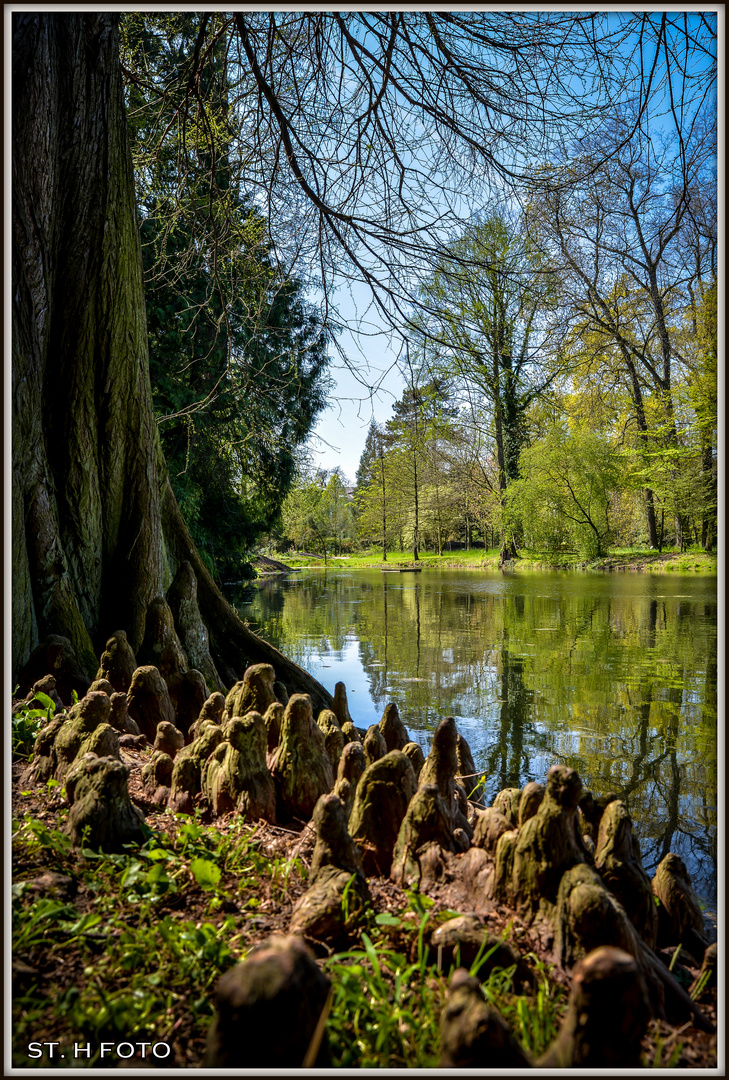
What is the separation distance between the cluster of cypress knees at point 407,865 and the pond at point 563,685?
3.85ft

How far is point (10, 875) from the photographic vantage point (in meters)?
1.30

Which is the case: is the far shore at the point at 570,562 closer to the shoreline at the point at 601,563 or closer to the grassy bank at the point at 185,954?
the shoreline at the point at 601,563

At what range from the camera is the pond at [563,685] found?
10.8 ft

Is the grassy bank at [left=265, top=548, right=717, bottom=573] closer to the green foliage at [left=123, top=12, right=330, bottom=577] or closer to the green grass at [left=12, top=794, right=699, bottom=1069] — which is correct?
the green foliage at [left=123, top=12, right=330, bottom=577]

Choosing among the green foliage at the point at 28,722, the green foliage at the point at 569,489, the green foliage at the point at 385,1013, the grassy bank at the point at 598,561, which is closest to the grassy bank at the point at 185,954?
the green foliage at the point at 385,1013

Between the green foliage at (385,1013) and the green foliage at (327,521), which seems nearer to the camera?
the green foliage at (385,1013)

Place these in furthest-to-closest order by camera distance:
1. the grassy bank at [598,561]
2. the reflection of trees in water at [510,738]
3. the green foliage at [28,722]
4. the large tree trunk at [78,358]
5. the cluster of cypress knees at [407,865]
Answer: the grassy bank at [598,561]
the reflection of trees in water at [510,738]
the large tree trunk at [78,358]
the green foliage at [28,722]
the cluster of cypress knees at [407,865]

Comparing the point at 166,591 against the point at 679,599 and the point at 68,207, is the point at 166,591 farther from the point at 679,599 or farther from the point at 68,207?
the point at 679,599

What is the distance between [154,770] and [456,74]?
3724mm

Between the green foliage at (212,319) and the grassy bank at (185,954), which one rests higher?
the green foliage at (212,319)

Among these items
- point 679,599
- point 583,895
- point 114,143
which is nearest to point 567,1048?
point 583,895

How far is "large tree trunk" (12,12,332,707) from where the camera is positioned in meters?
3.18

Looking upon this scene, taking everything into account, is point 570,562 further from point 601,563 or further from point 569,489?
point 569,489

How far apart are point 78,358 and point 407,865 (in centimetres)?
353
